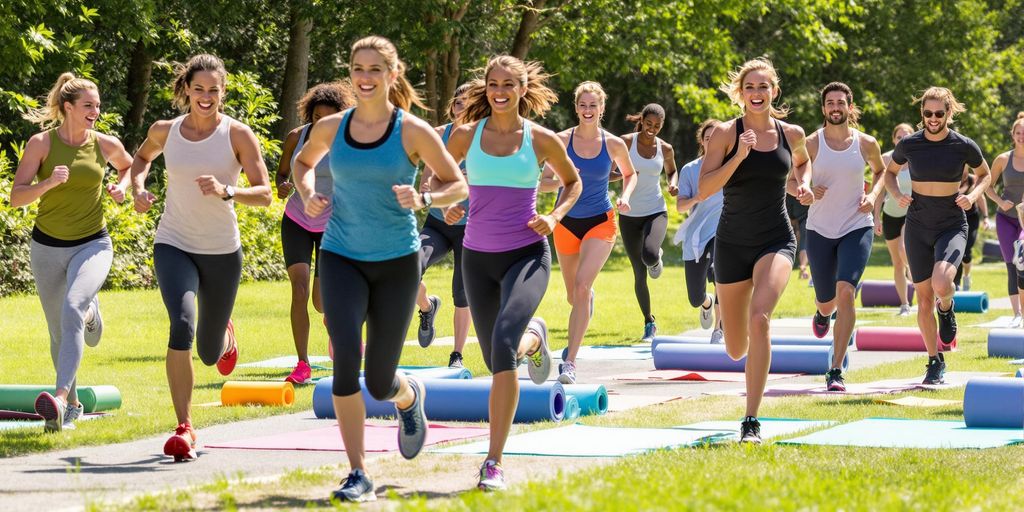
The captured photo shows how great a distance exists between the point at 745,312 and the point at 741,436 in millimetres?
925

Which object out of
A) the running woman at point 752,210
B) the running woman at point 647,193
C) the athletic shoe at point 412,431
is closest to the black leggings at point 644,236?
the running woman at point 647,193

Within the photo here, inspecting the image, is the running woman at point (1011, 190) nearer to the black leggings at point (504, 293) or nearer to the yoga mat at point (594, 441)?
the yoga mat at point (594, 441)

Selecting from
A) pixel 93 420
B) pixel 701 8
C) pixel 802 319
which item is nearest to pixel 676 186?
pixel 802 319

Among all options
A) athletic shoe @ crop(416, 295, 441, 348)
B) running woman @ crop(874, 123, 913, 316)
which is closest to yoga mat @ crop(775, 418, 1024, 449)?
athletic shoe @ crop(416, 295, 441, 348)

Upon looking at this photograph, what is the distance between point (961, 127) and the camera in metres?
46.5

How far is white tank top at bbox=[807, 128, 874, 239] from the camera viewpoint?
11.5 m

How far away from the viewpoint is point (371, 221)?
272 inches

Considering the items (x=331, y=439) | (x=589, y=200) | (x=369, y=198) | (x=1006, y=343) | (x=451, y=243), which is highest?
(x=589, y=200)

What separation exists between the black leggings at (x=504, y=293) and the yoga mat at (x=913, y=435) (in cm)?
175

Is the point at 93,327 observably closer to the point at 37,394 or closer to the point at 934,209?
the point at 37,394

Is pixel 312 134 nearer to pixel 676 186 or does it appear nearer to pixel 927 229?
pixel 927 229

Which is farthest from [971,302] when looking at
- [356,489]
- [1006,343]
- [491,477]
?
[356,489]

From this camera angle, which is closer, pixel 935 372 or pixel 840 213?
pixel 840 213

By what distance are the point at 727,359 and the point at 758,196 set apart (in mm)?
4061
